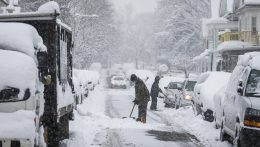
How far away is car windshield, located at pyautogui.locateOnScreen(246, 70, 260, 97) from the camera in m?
10.6

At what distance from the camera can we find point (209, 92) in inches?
778

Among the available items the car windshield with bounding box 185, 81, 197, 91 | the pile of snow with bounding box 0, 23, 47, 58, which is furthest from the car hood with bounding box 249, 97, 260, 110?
the car windshield with bounding box 185, 81, 197, 91

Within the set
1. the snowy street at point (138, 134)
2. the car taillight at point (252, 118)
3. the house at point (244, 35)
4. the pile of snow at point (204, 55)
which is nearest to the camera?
the car taillight at point (252, 118)

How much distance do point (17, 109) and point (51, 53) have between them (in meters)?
2.74

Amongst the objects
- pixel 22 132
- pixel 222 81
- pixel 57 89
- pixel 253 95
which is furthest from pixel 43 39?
pixel 222 81

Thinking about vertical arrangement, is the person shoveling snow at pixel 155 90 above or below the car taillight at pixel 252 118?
below

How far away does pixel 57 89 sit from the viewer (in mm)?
10812

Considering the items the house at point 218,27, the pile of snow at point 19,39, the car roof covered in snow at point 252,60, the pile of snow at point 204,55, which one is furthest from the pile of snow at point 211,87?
the pile of snow at point 204,55

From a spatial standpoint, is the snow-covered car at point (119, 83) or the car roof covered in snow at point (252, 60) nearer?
the car roof covered in snow at point (252, 60)

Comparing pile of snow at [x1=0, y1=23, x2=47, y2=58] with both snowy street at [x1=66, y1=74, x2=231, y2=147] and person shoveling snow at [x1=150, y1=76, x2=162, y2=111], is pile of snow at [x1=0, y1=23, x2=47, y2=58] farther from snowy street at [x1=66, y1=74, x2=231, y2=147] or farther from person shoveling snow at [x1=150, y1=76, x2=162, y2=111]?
person shoveling snow at [x1=150, y1=76, x2=162, y2=111]

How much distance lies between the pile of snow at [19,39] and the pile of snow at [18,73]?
694mm

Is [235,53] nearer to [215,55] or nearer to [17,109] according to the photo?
[215,55]

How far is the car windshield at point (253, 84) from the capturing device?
10594mm

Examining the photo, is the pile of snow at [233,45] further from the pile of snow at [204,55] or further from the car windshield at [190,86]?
the car windshield at [190,86]
